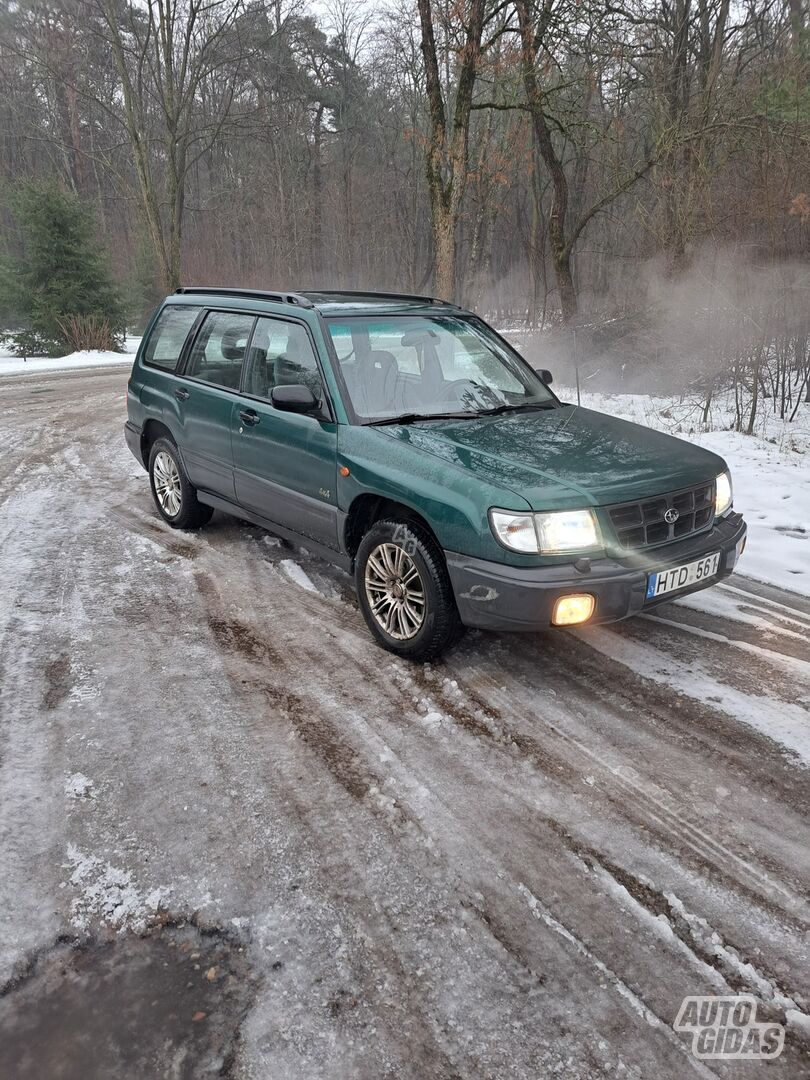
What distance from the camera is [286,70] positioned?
31.8 meters

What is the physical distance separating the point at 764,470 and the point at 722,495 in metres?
4.36

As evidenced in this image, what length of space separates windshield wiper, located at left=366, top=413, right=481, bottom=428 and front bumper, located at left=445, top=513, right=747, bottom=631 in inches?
37.9

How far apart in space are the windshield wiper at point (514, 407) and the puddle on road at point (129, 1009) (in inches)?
123

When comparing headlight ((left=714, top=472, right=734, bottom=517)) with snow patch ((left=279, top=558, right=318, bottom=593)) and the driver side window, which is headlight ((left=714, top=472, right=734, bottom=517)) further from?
snow patch ((left=279, top=558, right=318, bottom=593))

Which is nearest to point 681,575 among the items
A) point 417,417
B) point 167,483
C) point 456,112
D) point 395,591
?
point 395,591

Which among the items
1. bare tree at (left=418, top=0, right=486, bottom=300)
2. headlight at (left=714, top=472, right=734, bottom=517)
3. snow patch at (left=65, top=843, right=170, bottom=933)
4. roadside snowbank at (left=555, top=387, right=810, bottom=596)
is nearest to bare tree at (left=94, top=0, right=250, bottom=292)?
bare tree at (left=418, top=0, right=486, bottom=300)

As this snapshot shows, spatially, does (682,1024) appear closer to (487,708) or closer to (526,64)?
(487,708)

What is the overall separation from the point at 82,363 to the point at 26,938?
67.1 feet

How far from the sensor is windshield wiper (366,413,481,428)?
4141 millimetres

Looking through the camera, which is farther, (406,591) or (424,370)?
(424,370)

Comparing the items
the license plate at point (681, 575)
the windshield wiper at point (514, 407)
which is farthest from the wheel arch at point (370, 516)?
the license plate at point (681, 575)

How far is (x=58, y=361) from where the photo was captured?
2044 cm

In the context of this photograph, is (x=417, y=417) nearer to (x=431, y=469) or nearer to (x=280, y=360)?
(x=431, y=469)

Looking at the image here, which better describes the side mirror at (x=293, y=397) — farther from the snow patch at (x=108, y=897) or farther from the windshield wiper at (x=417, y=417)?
the snow patch at (x=108, y=897)
